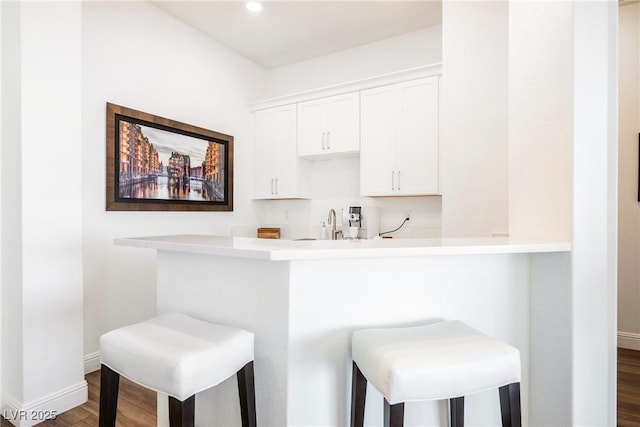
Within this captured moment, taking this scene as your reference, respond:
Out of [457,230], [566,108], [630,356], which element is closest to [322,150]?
[457,230]

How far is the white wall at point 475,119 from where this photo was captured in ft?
8.14

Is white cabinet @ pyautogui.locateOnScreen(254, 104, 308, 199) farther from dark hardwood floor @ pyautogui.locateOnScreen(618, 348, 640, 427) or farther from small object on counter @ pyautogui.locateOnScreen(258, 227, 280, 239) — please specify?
dark hardwood floor @ pyautogui.locateOnScreen(618, 348, 640, 427)

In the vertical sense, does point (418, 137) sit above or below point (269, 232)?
above

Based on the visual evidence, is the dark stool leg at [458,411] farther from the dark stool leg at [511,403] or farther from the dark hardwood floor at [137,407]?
the dark hardwood floor at [137,407]

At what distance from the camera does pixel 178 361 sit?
104 centimetres

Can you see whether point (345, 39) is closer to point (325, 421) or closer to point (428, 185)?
point (428, 185)

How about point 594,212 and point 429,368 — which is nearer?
point 429,368

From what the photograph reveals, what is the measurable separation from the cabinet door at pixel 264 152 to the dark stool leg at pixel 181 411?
3062mm

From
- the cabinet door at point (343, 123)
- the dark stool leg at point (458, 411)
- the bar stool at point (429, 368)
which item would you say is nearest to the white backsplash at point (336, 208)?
the cabinet door at point (343, 123)

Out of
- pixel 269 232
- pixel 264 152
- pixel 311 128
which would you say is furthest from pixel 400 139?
pixel 269 232

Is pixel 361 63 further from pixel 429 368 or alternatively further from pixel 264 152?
pixel 429 368

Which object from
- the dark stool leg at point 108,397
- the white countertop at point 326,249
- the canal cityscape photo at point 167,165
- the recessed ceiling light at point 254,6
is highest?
the recessed ceiling light at point 254,6

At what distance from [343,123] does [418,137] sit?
2.50ft

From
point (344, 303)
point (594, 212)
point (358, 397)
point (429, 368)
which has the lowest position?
point (358, 397)
